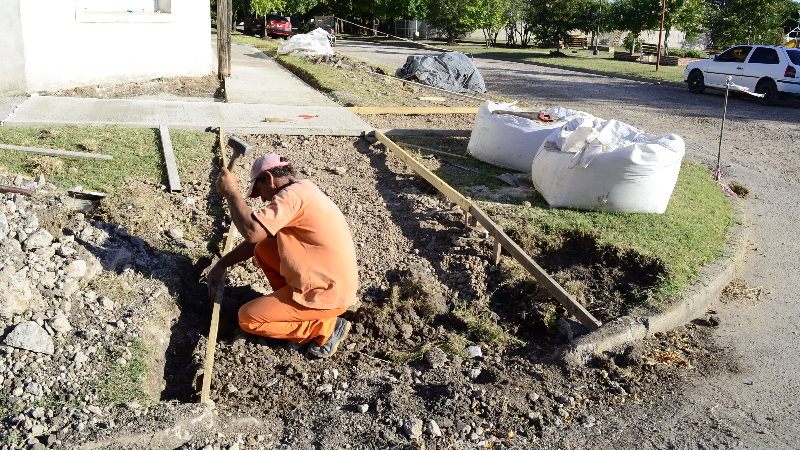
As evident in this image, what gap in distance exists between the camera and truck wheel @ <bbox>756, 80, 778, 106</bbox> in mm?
16013

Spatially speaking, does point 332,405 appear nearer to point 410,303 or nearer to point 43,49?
point 410,303

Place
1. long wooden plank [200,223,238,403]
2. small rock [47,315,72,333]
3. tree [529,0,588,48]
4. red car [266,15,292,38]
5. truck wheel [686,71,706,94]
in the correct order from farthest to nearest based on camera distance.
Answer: red car [266,15,292,38] → tree [529,0,588,48] → truck wheel [686,71,706,94] → small rock [47,315,72,333] → long wooden plank [200,223,238,403]

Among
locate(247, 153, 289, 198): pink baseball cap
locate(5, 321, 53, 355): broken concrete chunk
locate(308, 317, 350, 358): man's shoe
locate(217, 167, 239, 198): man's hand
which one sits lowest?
locate(308, 317, 350, 358): man's shoe

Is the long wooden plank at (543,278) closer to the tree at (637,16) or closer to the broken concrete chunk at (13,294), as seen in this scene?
the broken concrete chunk at (13,294)

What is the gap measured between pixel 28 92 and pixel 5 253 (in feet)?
22.8

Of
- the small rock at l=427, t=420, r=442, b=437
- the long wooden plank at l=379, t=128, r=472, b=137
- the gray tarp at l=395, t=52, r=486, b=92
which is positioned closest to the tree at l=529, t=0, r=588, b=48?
the gray tarp at l=395, t=52, r=486, b=92

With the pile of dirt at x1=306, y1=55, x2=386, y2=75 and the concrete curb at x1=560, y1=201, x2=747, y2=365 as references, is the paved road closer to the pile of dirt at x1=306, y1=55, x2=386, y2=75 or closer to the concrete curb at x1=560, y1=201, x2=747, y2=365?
the concrete curb at x1=560, y1=201, x2=747, y2=365

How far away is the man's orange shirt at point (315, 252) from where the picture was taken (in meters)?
4.10

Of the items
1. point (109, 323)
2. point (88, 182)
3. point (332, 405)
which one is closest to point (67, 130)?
point (88, 182)

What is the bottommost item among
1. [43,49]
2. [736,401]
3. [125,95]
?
[736,401]

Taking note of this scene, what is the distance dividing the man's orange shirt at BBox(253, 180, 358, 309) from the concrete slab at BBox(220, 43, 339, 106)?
7045mm

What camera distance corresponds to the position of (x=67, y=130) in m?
7.61

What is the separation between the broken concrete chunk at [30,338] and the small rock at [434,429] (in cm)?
221

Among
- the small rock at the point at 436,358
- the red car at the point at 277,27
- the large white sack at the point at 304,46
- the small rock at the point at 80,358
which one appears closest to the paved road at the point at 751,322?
the small rock at the point at 436,358
